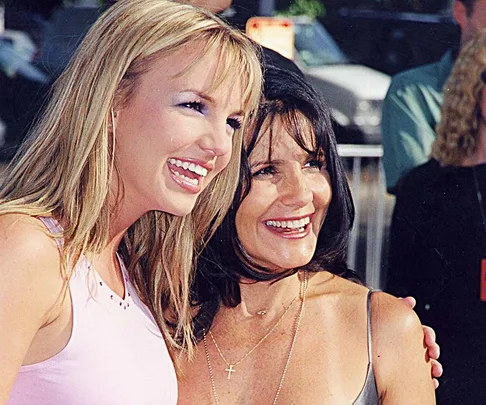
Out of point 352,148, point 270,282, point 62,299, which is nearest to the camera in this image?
point 62,299

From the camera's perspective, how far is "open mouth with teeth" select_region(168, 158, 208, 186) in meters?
1.81

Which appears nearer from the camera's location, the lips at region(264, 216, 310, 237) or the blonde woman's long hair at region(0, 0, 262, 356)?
the blonde woman's long hair at region(0, 0, 262, 356)

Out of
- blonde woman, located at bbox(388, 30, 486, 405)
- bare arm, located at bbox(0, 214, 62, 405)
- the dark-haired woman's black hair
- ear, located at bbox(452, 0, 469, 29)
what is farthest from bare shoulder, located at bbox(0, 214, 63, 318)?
ear, located at bbox(452, 0, 469, 29)

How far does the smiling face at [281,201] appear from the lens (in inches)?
82.2

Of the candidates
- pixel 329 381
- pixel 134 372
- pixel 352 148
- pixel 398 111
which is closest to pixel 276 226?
pixel 329 381

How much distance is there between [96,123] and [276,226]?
565mm

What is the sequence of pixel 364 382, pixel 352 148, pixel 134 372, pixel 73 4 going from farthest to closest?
pixel 352 148, pixel 73 4, pixel 364 382, pixel 134 372

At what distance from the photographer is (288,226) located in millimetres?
2100

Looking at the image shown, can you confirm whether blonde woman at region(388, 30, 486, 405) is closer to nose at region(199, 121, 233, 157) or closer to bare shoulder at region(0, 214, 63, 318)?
nose at region(199, 121, 233, 157)

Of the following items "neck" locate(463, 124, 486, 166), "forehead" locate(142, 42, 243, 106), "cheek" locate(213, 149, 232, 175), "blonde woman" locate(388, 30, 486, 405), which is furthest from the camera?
"neck" locate(463, 124, 486, 166)

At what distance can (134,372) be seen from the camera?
181 cm

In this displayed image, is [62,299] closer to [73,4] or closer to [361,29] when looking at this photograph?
[73,4]

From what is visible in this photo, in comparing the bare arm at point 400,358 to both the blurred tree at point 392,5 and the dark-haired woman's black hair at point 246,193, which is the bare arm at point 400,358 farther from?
the blurred tree at point 392,5

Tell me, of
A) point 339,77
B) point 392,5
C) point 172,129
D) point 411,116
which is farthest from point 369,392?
point 392,5
